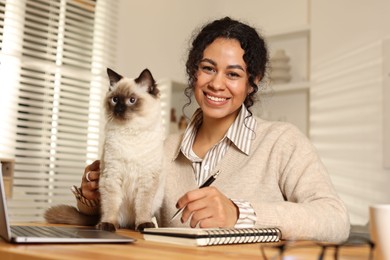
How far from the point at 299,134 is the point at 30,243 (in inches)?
36.7

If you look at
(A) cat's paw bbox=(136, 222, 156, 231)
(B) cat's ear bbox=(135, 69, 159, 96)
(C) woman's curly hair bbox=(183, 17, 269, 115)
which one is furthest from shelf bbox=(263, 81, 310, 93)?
(A) cat's paw bbox=(136, 222, 156, 231)

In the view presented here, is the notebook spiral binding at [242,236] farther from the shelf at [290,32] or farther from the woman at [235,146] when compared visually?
the shelf at [290,32]

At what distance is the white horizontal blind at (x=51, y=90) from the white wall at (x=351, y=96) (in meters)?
1.54

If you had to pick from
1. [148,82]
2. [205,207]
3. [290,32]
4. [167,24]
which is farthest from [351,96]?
[205,207]

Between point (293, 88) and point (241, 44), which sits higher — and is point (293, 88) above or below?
above

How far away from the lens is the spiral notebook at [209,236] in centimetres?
79

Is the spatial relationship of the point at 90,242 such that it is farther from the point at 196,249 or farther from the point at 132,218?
the point at 132,218

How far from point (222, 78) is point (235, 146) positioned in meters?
0.23

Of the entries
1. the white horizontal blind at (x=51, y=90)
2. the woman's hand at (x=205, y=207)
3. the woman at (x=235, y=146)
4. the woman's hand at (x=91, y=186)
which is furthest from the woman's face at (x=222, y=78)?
the white horizontal blind at (x=51, y=90)

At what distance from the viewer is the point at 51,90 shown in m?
3.06

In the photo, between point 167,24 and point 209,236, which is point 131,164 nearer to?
point 209,236

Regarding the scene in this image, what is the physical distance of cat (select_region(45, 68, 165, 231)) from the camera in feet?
3.65

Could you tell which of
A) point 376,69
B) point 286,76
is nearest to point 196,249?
point 376,69

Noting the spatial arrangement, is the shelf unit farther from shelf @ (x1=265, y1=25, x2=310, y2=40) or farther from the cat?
the cat
